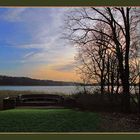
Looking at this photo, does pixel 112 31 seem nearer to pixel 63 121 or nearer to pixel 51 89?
pixel 51 89

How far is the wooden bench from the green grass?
89mm

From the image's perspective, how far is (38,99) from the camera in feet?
18.1

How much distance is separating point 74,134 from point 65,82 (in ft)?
2.15

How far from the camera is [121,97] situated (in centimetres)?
552

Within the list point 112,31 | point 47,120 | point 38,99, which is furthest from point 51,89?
point 112,31

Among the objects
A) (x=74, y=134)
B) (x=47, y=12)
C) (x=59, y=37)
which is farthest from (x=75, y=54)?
(x=74, y=134)

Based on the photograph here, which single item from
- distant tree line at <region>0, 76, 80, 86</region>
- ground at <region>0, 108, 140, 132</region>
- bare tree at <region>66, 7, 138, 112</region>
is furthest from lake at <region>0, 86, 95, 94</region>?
bare tree at <region>66, 7, 138, 112</region>

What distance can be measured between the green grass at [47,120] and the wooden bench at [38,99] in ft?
0.29

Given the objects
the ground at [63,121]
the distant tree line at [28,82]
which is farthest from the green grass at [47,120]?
the distant tree line at [28,82]

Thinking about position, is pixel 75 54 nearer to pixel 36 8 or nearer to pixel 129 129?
pixel 36 8

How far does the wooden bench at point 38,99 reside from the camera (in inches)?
216

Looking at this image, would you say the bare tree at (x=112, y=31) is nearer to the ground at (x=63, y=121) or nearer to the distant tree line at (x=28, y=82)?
the ground at (x=63, y=121)

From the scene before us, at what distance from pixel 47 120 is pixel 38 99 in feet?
0.97

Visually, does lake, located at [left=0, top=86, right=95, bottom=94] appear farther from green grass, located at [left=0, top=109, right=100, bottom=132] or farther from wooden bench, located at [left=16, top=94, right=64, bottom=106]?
green grass, located at [left=0, top=109, right=100, bottom=132]
